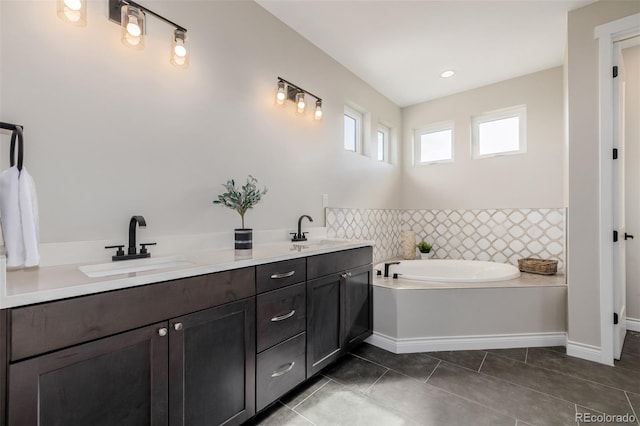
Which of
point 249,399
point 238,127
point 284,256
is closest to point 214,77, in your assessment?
point 238,127

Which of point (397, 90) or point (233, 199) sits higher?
point (397, 90)

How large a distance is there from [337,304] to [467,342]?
4.07ft

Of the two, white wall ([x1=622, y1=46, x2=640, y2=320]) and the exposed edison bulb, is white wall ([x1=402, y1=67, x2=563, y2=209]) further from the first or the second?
the exposed edison bulb

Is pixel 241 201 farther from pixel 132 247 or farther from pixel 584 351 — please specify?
pixel 584 351

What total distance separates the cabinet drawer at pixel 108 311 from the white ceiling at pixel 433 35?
7.12ft

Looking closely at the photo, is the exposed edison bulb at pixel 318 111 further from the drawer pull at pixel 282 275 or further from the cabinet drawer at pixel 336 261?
the drawer pull at pixel 282 275

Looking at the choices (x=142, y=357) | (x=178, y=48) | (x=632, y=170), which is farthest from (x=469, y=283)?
(x=178, y=48)

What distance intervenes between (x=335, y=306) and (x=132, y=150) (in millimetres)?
1602

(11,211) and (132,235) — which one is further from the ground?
(11,211)

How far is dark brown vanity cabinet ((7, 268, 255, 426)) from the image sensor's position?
881 millimetres

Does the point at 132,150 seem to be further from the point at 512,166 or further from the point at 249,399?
the point at 512,166

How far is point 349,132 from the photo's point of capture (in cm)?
343

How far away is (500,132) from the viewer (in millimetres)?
3580

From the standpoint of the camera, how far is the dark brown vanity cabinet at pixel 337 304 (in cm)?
186
